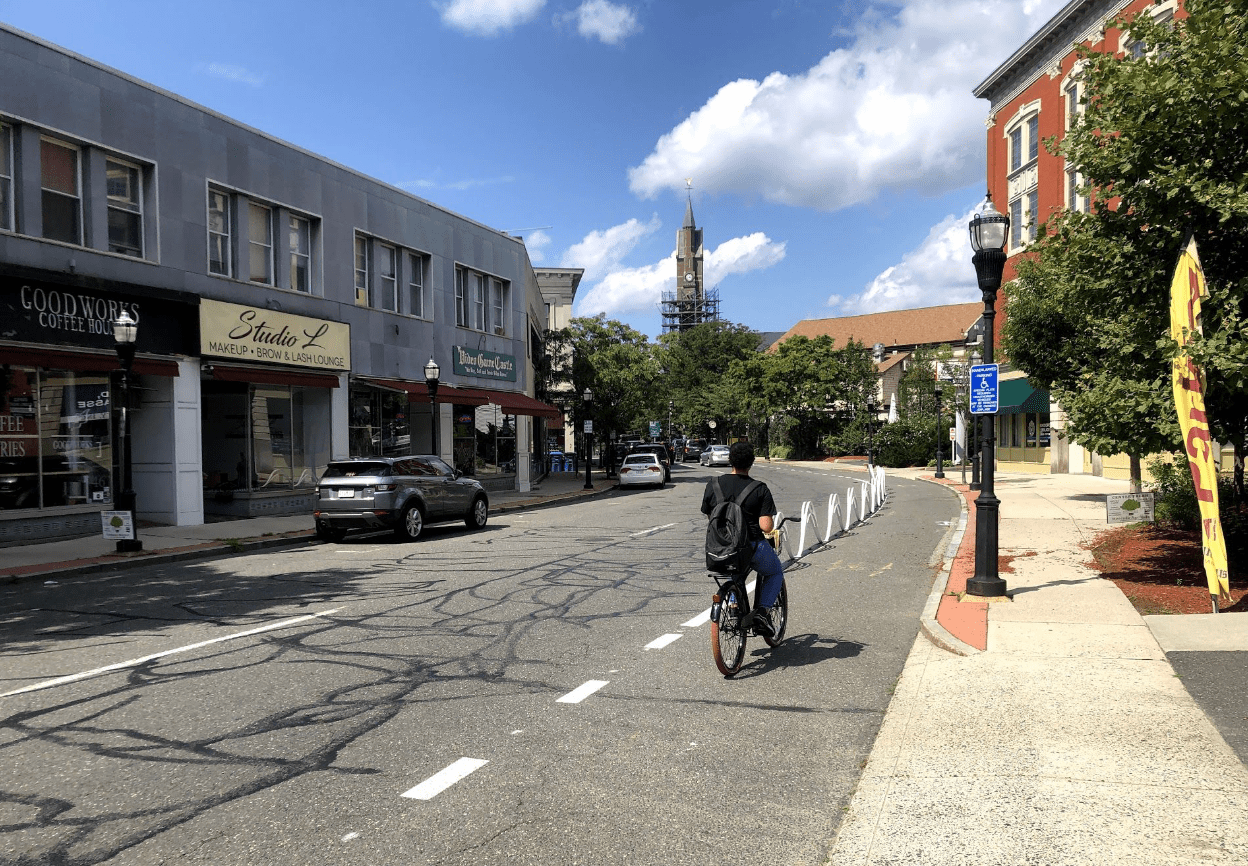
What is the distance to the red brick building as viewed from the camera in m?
33.8

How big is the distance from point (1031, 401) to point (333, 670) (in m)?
36.8

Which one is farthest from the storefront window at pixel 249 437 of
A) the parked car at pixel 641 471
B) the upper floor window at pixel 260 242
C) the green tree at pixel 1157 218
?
the green tree at pixel 1157 218

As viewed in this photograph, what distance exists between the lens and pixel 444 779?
15.3 ft

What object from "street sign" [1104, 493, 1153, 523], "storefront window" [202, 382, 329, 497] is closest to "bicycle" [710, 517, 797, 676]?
"street sign" [1104, 493, 1153, 523]

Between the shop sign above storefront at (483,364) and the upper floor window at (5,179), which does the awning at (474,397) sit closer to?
the shop sign above storefront at (483,364)

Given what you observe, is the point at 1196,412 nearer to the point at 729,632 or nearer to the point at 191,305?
the point at 729,632

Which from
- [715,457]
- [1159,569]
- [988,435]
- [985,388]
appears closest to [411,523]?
[985,388]

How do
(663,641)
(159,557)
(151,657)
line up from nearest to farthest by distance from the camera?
(151,657) < (663,641) < (159,557)

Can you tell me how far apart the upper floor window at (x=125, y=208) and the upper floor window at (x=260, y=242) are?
9.27 ft

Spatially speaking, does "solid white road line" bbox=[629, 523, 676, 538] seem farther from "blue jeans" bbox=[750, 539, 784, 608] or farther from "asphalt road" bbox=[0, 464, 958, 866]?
"blue jeans" bbox=[750, 539, 784, 608]

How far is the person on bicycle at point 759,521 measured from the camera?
6.81m

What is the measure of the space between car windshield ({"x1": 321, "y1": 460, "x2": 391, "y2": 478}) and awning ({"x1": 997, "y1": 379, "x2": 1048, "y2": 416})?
2886 cm

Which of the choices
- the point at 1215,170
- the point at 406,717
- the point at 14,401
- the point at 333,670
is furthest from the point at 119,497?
the point at 1215,170

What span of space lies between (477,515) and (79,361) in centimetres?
775
